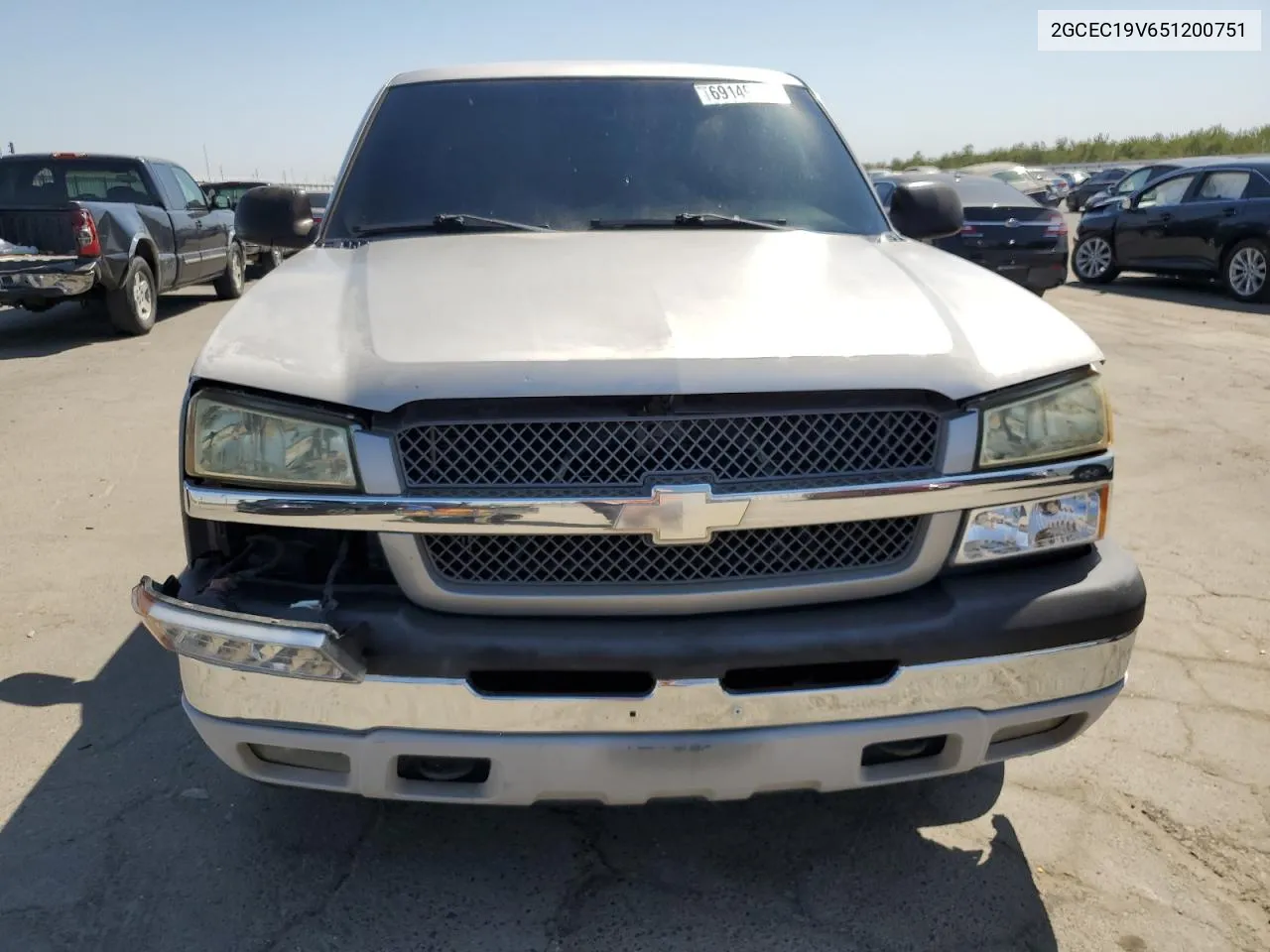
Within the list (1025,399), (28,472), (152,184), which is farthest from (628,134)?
(152,184)

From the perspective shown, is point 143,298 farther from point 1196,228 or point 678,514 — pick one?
point 1196,228

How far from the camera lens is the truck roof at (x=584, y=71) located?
12.1 ft

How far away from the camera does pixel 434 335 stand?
2.15 m

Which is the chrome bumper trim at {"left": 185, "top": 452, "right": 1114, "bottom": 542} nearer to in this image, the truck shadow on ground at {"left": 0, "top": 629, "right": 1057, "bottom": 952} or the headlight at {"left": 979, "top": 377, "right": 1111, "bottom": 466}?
the headlight at {"left": 979, "top": 377, "right": 1111, "bottom": 466}

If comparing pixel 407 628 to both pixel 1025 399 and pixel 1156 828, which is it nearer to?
pixel 1025 399

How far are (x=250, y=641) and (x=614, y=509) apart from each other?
2.32 ft

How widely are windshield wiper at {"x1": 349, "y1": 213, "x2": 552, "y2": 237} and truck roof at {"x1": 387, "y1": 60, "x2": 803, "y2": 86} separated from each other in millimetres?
779

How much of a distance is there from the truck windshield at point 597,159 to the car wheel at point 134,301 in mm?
7753

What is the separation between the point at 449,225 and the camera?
3172 millimetres

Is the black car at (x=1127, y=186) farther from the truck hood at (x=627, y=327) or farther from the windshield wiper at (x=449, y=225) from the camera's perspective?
the truck hood at (x=627, y=327)

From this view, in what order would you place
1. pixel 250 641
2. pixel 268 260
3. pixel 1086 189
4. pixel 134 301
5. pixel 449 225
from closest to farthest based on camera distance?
pixel 250 641 → pixel 449 225 → pixel 134 301 → pixel 268 260 → pixel 1086 189

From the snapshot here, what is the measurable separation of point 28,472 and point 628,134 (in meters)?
4.11

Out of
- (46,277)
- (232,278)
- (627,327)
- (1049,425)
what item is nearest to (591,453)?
(627,327)

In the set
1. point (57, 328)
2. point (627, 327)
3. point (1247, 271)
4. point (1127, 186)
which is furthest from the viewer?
point (1127, 186)
